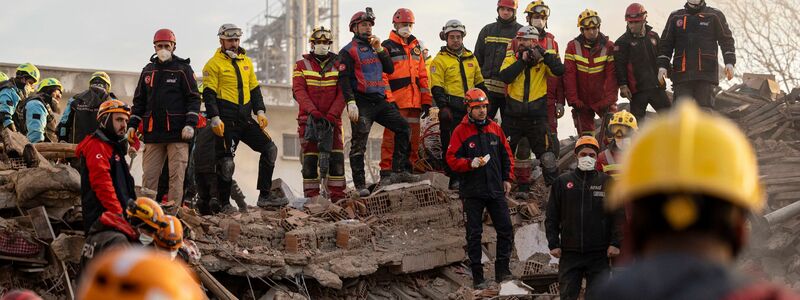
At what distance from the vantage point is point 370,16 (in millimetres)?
14914

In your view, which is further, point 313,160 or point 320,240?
point 313,160

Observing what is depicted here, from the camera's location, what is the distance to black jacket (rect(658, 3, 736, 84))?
1523cm

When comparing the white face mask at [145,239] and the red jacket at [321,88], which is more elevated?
the red jacket at [321,88]

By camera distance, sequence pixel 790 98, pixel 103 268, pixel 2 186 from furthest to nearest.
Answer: pixel 790 98
pixel 2 186
pixel 103 268

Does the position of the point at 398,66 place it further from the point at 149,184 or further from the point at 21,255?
the point at 21,255

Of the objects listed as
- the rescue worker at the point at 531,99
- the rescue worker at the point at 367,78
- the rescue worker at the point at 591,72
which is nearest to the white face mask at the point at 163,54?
the rescue worker at the point at 367,78

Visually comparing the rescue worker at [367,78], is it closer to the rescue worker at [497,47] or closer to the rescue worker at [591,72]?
the rescue worker at [497,47]

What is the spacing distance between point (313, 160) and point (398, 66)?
1.63 meters

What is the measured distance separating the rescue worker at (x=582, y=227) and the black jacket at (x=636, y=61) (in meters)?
3.94

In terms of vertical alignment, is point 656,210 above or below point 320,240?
above

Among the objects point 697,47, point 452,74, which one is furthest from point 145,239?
point 697,47

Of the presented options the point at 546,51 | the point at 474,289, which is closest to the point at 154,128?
the point at 474,289

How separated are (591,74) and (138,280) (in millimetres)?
12945

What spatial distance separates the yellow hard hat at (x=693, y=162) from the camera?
246cm
